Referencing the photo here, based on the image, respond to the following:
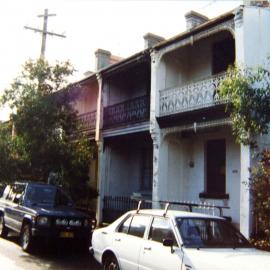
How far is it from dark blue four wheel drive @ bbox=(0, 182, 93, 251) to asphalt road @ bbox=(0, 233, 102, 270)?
383 millimetres

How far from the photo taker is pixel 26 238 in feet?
37.6

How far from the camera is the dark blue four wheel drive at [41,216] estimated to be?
1116cm

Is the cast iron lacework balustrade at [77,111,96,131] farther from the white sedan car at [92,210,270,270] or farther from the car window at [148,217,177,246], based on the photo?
the car window at [148,217,177,246]

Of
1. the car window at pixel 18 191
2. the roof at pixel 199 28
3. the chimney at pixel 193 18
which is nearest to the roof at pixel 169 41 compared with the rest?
the roof at pixel 199 28

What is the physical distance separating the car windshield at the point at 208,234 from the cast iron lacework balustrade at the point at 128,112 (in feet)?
28.8

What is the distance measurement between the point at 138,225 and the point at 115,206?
1010cm

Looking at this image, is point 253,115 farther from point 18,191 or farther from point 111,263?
point 18,191

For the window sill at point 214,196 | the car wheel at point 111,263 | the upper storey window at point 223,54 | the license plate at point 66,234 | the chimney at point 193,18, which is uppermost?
the chimney at point 193,18

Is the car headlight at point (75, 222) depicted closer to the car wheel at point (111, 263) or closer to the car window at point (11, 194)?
the car window at point (11, 194)

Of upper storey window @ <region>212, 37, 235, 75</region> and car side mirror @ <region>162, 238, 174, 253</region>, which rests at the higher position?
upper storey window @ <region>212, 37, 235, 75</region>

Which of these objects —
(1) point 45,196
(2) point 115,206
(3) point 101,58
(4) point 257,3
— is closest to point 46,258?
(1) point 45,196

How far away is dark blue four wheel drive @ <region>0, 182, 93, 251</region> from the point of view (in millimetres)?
11156

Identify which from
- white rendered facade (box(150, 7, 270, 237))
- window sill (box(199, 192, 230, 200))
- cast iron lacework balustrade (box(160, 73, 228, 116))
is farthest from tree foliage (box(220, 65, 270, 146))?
window sill (box(199, 192, 230, 200))

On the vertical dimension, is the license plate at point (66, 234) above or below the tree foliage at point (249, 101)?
below
